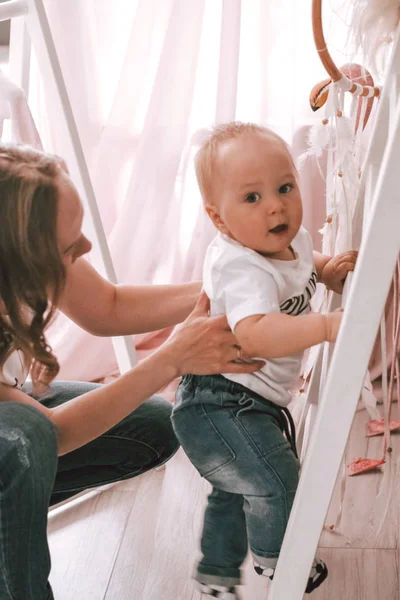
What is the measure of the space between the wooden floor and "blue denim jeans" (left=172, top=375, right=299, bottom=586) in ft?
0.64

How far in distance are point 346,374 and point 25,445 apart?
429mm

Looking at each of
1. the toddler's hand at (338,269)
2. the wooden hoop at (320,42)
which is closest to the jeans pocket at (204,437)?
the toddler's hand at (338,269)

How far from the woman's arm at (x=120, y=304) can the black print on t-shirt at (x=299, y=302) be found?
12.3 inches

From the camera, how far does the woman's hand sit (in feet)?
3.94

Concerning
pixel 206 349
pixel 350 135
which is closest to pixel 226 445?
pixel 206 349

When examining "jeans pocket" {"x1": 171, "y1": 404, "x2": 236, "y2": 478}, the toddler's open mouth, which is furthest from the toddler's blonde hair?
"jeans pocket" {"x1": 171, "y1": 404, "x2": 236, "y2": 478}

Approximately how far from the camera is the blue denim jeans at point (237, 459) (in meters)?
1.19

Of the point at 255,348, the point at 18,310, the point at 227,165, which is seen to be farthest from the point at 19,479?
the point at 227,165

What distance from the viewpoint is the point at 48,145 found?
7.51ft

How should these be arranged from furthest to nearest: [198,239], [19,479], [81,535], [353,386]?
[198,239], [81,535], [19,479], [353,386]

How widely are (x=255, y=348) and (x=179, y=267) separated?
1223 millimetres

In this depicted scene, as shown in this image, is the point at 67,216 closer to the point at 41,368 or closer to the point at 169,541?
the point at 41,368

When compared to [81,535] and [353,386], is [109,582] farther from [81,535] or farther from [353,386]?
[353,386]

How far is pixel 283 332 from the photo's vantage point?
1.07 m
